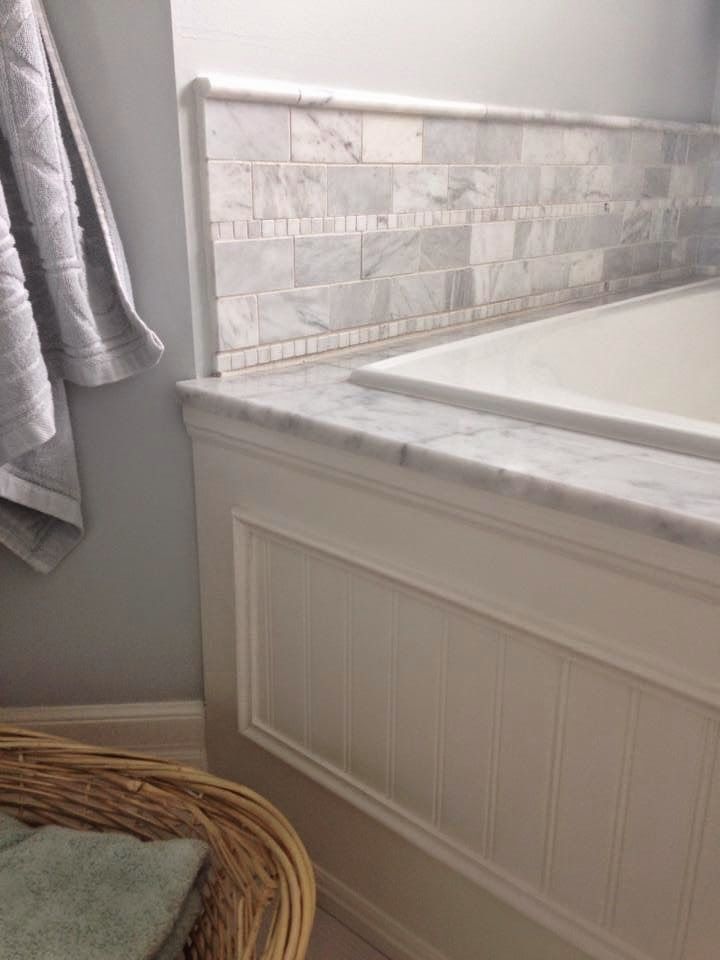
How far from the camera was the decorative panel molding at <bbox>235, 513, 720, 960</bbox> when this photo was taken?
80 centimetres

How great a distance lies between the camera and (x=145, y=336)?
1039 mm

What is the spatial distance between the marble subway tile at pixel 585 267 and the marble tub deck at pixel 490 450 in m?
0.78

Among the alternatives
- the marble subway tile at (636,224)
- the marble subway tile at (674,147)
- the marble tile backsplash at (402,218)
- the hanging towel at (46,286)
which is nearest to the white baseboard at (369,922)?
the hanging towel at (46,286)

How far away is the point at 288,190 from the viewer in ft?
3.84

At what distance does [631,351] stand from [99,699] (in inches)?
42.4

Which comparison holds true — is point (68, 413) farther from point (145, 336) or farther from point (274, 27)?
point (274, 27)

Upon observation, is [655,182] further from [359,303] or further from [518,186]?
[359,303]

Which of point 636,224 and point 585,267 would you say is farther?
point 636,224

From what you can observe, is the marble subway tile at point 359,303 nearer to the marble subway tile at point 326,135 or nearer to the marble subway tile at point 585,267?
the marble subway tile at point 326,135

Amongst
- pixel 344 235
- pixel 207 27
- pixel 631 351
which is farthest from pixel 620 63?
pixel 207 27

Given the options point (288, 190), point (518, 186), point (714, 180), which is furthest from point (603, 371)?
point (714, 180)

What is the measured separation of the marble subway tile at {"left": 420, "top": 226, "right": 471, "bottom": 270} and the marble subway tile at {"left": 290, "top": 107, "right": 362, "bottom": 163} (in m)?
0.20

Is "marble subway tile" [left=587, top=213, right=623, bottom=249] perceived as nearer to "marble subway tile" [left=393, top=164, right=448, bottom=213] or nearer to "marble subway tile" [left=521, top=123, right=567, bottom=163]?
"marble subway tile" [left=521, top=123, right=567, bottom=163]

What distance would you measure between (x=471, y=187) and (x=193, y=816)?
1038mm
